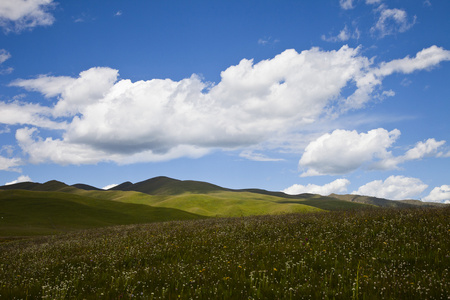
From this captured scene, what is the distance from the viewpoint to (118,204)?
104 metres

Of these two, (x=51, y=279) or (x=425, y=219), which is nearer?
(x=51, y=279)

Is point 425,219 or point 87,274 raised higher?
point 425,219

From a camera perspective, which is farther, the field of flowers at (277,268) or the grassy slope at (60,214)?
the grassy slope at (60,214)

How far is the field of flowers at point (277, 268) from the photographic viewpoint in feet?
19.0

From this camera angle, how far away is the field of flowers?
19.0 feet

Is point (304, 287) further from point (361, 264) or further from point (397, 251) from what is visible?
point (397, 251)

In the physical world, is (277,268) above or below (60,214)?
above

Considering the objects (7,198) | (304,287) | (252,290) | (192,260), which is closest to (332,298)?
(304,287)

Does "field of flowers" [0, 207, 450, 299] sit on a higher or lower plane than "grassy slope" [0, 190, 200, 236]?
higher

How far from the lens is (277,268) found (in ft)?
24.7

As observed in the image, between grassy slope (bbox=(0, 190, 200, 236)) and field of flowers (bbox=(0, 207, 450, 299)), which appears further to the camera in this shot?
grassy slope (bbox=(0, 190, 200, 236))

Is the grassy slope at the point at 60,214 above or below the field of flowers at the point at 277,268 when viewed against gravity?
below

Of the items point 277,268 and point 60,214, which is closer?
point 277,268

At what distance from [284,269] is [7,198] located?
10422 cm
